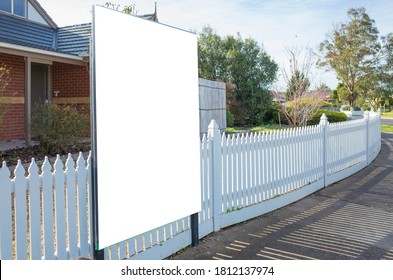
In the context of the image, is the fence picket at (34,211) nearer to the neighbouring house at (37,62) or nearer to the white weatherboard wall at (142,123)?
the white weatherboard wall at (142,123)

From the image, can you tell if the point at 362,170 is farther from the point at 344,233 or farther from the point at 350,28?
the point at 350,28

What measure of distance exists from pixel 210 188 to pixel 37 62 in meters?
10.1

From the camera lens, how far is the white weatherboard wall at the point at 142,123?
3174mm

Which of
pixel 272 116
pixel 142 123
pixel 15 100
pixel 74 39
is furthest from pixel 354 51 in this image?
pixel 142 123

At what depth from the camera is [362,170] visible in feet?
33.1

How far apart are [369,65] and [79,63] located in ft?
100

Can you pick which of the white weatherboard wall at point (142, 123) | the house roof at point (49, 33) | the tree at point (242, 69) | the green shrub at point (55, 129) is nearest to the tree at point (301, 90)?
the tree at point (242, 69)

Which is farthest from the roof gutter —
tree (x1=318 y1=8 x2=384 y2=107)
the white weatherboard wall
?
tree (x1=318 y1=8 x2=384 y2=107)

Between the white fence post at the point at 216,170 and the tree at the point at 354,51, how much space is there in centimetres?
3400

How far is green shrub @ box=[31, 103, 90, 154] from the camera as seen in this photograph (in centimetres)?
968

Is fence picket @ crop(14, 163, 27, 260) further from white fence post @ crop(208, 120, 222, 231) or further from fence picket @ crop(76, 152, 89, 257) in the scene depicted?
white fence post @ crop(208, 120, 222, 231)

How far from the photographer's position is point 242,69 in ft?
81.5

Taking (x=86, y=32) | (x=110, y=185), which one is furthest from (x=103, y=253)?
(x=86, y=32)

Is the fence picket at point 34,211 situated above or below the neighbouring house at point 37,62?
below
